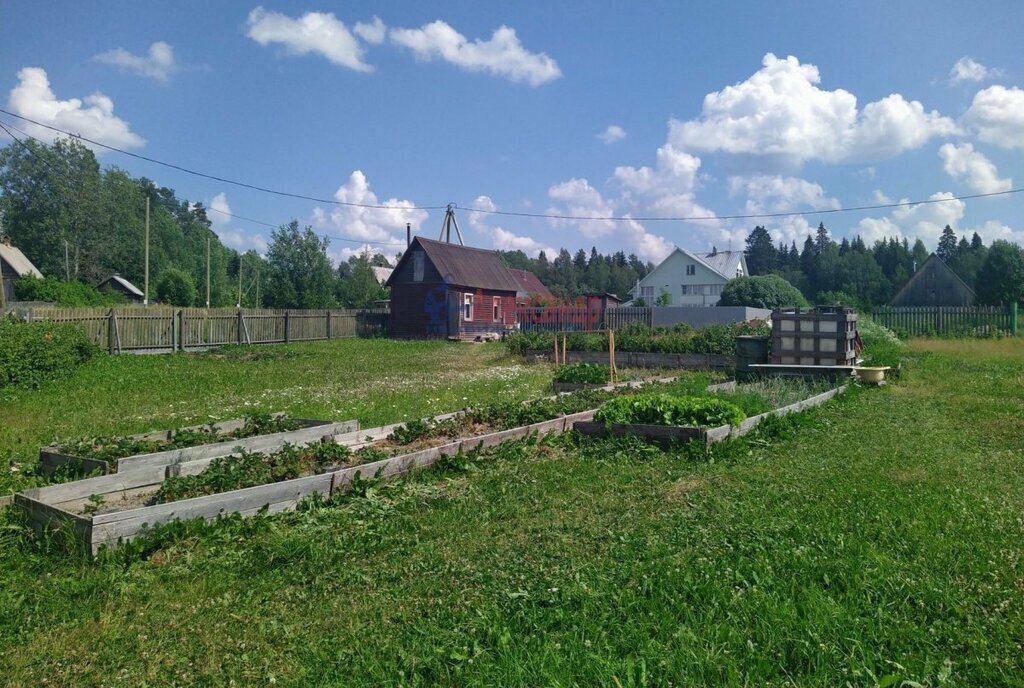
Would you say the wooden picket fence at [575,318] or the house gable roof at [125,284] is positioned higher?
the house gable roof at [125,284]

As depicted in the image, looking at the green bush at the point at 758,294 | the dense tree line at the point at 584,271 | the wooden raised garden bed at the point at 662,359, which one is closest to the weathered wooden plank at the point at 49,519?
the wooden raised garden bed at the point at 662,359

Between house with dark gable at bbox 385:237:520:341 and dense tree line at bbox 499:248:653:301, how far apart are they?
59.9 m

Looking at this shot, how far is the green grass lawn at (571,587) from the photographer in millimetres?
3301

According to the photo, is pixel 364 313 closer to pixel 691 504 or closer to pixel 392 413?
pixel 392 413

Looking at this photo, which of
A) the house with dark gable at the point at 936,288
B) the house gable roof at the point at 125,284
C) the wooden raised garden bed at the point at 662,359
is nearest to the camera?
the wooden raised garden bed at the point at 662,359

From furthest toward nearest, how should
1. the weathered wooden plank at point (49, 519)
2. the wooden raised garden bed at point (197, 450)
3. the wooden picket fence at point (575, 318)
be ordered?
the wooden picket fence at point (575, 318) < the wooden raised garden bed at point (197, 450) < the weathered wooden plank at point (49, 519)

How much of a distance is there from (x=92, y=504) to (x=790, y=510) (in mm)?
5606

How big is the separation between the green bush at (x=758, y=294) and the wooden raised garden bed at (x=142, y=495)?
39.9 m

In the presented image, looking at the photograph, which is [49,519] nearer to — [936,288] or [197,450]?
[197,450]

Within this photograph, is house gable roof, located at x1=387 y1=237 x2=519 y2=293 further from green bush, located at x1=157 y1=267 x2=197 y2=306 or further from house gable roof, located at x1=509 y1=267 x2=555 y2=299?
green bush, located at x1=157 y1=267 x2=197 y2=306

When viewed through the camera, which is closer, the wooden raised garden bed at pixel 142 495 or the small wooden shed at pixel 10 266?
the wooden raised garden bed at pixel 142 495

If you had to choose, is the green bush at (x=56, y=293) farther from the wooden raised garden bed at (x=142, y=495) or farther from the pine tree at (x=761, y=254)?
the pine tree at (x=761, y=254)

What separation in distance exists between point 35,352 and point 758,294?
3867 cm

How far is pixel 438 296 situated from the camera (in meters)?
39.1
